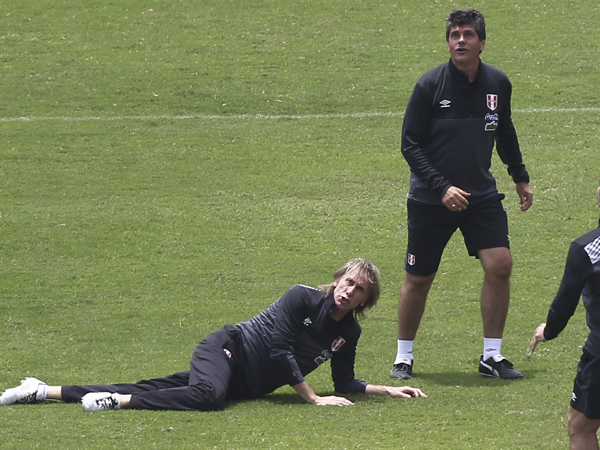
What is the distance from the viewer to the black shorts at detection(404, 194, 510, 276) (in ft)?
20.9

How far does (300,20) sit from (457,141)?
12687 mm

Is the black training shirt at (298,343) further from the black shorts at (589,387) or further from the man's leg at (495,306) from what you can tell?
the black shorts at (589,387)

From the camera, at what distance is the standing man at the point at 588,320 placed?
150 inches

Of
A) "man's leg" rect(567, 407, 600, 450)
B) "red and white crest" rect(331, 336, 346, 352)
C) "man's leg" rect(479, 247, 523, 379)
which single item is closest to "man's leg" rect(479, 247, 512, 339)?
"man's leg" rect(479, 247, 523, 379)

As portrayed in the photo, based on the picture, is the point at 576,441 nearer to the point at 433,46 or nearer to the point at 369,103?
the point at 369,103

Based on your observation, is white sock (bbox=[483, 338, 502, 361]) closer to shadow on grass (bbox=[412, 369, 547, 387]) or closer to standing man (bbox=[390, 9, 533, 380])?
standing man (bbox=[390, 9, 533, 380])

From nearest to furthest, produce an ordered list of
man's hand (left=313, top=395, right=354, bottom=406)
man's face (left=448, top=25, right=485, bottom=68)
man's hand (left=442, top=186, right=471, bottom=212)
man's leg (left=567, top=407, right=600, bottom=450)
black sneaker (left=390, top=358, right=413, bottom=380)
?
man's leg (left=567, top=407, right=600, bottom=450) → man's hand (left=313, top=395, right=354, bottom=406) → man's hand (left=442, top=186, right=471, bottom=212) → man's face (left=448, top=25, right=485, bottom=68) → black sneaker (left=390, top=358, right=413, bottom=380)

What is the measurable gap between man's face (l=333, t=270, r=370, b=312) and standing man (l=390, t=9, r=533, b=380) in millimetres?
828

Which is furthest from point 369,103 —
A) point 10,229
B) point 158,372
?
point 158,372

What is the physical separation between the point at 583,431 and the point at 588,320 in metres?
0.50

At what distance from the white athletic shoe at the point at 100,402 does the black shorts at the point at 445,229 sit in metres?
2.21

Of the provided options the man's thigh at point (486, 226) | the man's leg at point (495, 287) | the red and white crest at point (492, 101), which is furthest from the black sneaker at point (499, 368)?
the red and white crest at point (492, 101)

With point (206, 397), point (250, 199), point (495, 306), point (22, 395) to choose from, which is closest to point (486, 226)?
point (495, 306)

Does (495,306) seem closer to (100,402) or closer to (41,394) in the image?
(100,402)
